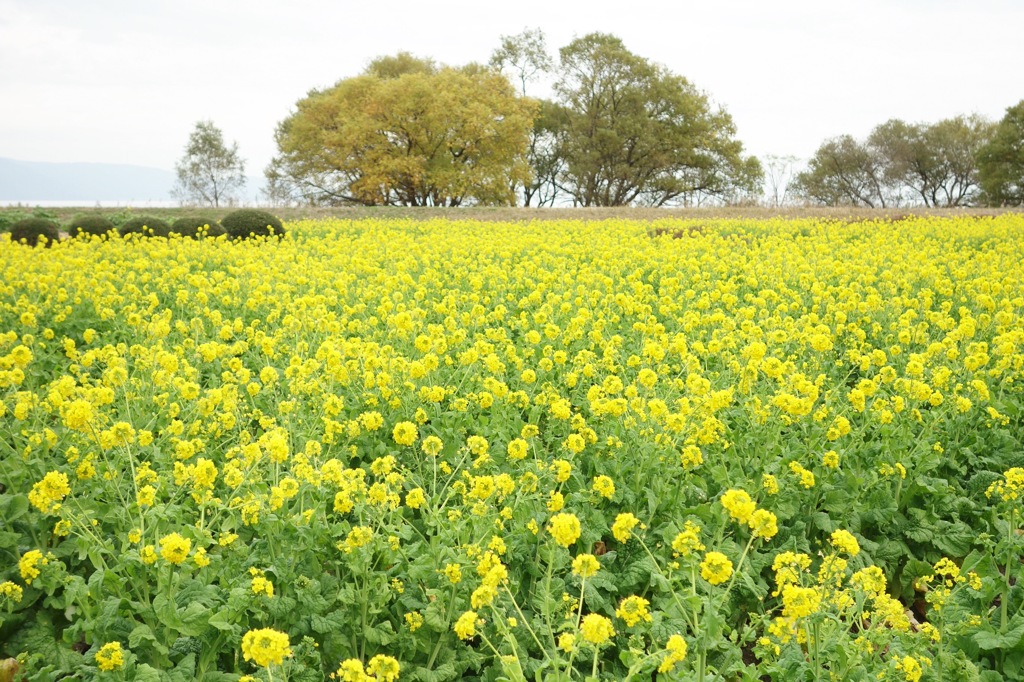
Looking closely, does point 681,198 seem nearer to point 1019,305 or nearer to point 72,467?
point 1019,305

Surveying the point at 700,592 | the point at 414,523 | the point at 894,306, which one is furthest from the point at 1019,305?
the point at 414,523

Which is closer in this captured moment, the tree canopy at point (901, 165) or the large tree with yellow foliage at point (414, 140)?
the large tree with yellow foliage at point (414, 140)

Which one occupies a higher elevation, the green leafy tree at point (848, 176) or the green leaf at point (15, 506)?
the green leafy tree at point (848, 176)

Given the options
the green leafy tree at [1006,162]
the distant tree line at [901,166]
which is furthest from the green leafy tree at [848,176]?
the green leafy tree at [1006,162]

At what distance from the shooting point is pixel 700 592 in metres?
3.42

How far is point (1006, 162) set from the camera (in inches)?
1964

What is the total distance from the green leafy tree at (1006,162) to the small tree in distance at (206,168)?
63.3 meters

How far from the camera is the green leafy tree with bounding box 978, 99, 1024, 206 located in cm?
4919

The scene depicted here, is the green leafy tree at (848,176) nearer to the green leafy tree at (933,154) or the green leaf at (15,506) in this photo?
the green leafy tree at (933,154)

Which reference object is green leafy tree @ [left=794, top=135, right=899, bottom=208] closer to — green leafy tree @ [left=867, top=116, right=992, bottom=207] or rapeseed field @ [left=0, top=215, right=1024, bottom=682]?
green leafy tree @ [left=867, top=116, right=992, bottom=207]

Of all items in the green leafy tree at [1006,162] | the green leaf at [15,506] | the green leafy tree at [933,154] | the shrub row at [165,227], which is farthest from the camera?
the green leafy tree at [933,154]

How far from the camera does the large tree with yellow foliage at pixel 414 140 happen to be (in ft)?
141

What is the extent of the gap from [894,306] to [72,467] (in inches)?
343

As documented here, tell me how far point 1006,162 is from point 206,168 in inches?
2675
